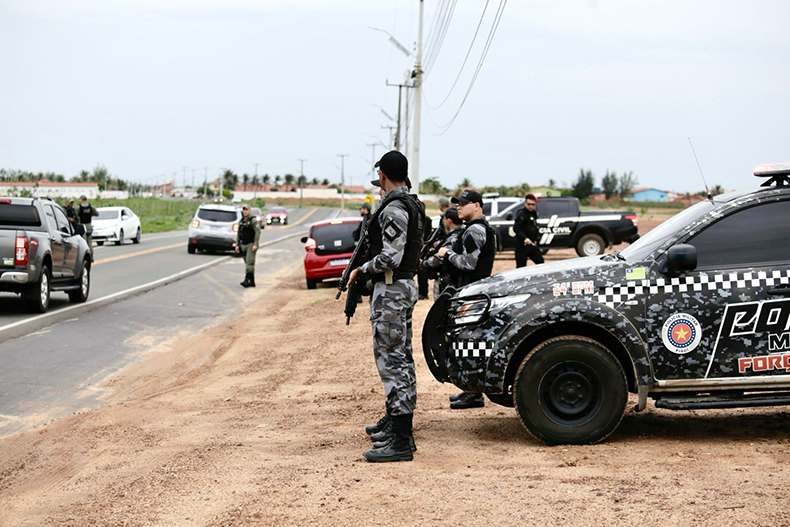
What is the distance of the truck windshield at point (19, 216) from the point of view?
1489 centimetres

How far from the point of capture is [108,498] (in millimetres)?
5277

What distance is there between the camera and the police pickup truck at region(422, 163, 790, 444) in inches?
238

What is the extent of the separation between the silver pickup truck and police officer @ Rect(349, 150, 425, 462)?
9790 mm

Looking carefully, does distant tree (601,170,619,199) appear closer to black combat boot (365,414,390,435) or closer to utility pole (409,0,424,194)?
utility pole (409,0,424,194)

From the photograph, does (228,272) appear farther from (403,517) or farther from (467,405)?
(403,517)

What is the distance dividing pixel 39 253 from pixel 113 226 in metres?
21.8

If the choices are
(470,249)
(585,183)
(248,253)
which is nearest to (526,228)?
(248,253)

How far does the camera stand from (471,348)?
6309mm

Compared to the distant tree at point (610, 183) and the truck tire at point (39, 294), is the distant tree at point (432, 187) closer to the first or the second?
the distant tree at point (610, 183)

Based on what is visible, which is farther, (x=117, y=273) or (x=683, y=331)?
(x=117, y=273)

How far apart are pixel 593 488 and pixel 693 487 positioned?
21.9 inches

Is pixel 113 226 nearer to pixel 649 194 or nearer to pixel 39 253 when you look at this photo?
pixel 39 253

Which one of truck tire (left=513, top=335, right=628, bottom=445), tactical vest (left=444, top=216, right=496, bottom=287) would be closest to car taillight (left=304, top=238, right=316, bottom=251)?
tactical vest (left=444, top=216, right=496, bottom=287)

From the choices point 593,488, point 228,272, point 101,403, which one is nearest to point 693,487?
point 593,488
